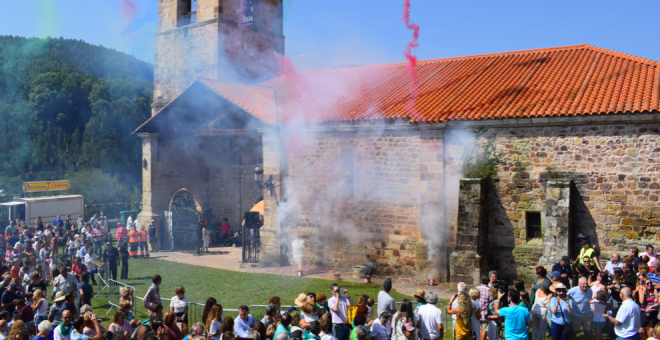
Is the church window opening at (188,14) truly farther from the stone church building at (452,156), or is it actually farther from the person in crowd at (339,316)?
the person in crowd at (339,316)

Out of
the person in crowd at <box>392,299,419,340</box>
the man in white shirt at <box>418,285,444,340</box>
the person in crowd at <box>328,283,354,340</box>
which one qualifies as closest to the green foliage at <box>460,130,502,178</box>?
the man in white shirt at <box>418,285,444,340</box>

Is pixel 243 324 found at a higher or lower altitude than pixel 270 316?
lower

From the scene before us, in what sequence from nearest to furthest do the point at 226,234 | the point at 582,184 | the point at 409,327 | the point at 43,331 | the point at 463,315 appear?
the point at 409,327
the point at 43,331
the point at 463,315
the point at 582,184
the point at 226,234

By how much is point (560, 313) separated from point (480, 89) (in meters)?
8.92

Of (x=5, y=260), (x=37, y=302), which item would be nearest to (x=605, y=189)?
(x=37, y=302)

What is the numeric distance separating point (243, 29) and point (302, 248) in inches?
468

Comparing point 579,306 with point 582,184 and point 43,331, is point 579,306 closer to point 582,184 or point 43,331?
point 582,184

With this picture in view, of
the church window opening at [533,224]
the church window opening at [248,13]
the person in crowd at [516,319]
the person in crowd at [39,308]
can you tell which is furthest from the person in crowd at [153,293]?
the church window opening at [248,13]

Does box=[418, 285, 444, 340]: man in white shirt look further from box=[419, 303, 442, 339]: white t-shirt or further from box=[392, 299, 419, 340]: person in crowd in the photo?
box=[392, 299, 419, 340]: person in crowd

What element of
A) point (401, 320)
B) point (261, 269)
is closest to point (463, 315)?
point (401, 320)

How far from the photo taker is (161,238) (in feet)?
70.2

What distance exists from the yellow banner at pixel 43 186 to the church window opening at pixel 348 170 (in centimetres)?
2066

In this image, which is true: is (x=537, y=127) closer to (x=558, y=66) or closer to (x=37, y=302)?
(x=558, y=66)

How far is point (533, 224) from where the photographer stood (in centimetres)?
1361
